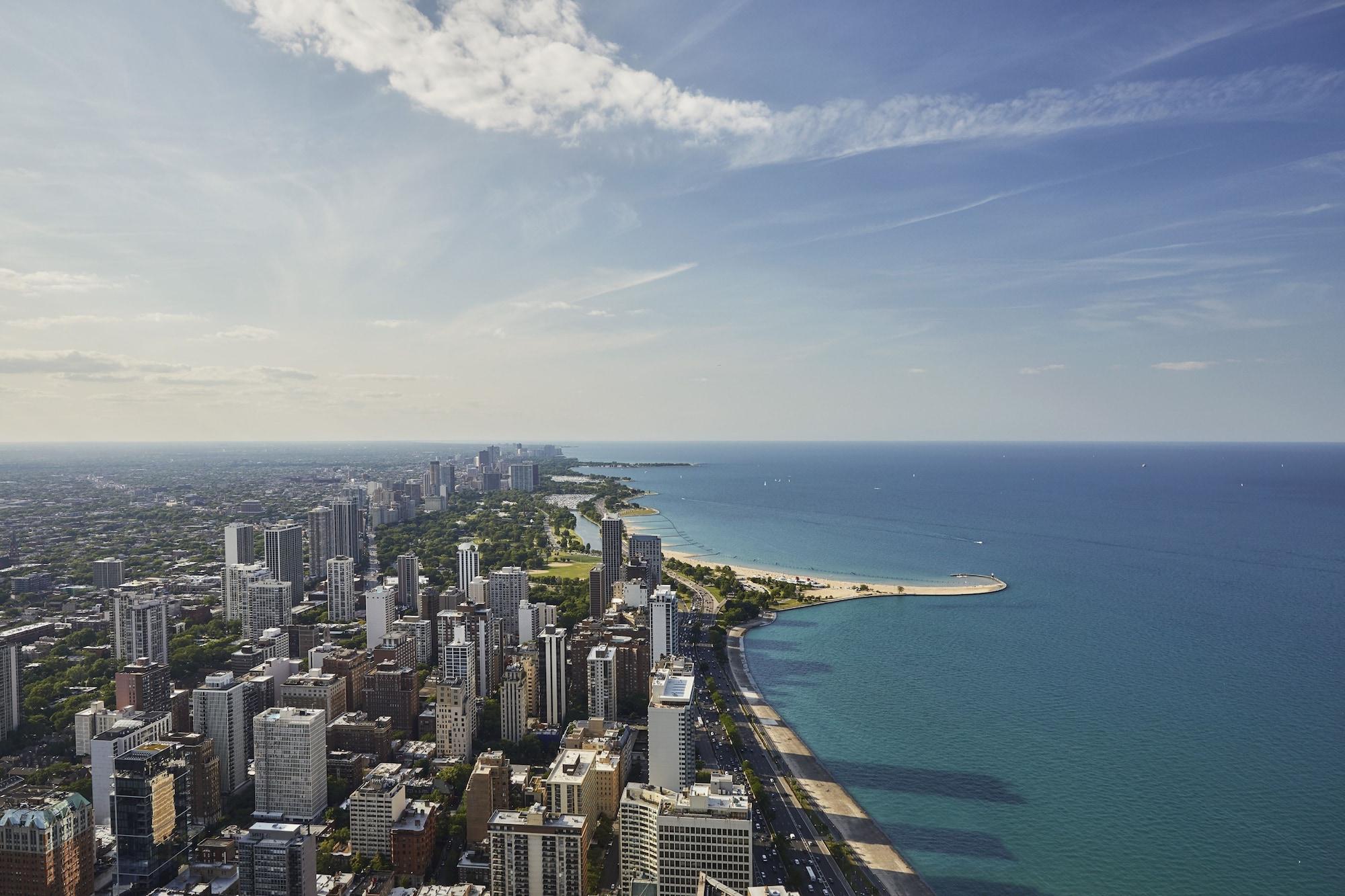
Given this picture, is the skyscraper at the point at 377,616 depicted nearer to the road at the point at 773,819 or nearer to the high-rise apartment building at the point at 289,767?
the high-rise apartment building at the point at 289,767

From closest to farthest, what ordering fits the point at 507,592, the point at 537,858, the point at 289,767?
the point at 537,858 → the point at 289,767 → the point at 507,592

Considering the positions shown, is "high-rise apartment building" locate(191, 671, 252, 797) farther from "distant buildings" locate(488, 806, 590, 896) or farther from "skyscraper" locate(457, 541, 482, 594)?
"skyscraper" locate(457, 541, 482, 594)

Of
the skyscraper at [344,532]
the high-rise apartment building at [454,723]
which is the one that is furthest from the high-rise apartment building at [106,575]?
the high-rise apartment building at [454,723]

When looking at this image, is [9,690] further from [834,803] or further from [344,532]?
[344,532]

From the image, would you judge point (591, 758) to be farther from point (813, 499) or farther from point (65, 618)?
point (813, 499)

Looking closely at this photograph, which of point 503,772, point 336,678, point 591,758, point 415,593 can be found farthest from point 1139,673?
point 415,593

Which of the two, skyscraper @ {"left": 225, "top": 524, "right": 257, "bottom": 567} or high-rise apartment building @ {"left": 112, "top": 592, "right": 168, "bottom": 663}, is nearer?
high-rise apartment building @ {"left": 112, "top": 592, "right": 168, "bottom": 663}

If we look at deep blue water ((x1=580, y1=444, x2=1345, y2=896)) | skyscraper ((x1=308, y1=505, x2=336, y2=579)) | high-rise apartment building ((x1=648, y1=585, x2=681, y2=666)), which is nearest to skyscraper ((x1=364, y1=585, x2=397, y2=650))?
high-rise apartment building ((x1=648, y1=585, x2=681, y2=666))

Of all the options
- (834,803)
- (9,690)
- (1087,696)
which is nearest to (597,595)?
(834,803)
